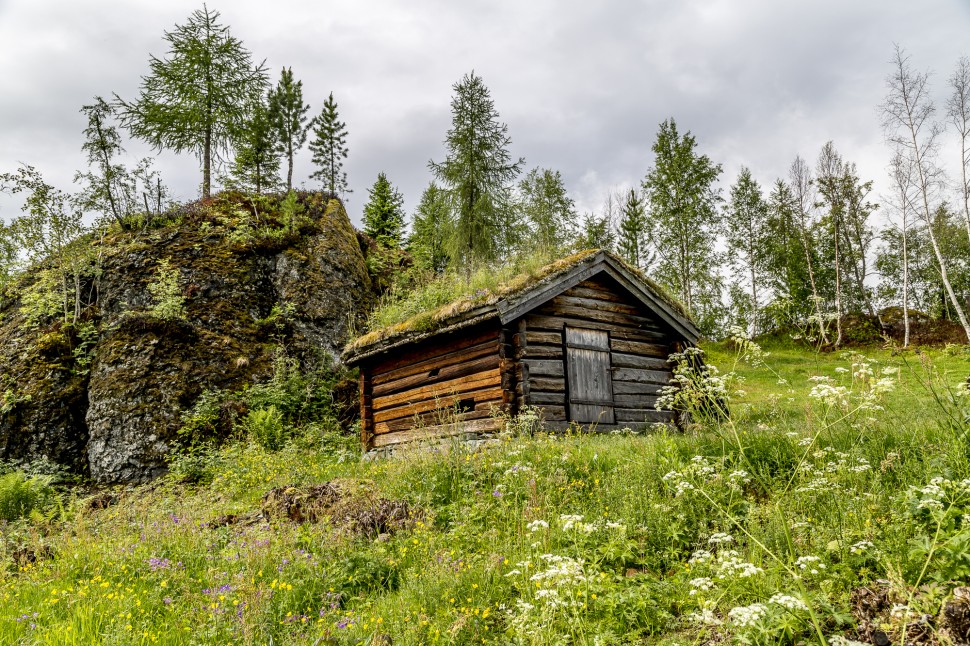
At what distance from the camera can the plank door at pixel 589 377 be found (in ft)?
39.8

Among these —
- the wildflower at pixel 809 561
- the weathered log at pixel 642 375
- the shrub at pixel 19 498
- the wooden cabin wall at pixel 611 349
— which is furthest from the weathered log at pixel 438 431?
the shrub at pixel 19 498

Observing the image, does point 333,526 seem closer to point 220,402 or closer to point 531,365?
point 531,365

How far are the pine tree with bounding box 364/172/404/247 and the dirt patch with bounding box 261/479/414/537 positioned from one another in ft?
98.0

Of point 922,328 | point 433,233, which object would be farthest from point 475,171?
point 922,328

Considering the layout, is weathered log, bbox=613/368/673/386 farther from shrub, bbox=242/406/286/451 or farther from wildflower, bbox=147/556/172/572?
wildflower, bbox=147/556/172/572

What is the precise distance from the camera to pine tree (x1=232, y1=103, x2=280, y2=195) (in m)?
25.9

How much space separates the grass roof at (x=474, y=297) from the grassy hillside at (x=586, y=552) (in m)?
4.01

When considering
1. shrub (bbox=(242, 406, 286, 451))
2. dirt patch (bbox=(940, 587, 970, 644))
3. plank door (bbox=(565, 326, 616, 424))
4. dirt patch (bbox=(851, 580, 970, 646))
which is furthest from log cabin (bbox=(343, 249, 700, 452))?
dirt patch (bbox=(940, 587, 970, 644))

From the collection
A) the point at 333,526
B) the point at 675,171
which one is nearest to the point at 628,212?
the point at 675,171

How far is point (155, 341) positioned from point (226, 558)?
13928 millimetres

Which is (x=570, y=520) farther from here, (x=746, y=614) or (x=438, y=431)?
(x=438, y=431)

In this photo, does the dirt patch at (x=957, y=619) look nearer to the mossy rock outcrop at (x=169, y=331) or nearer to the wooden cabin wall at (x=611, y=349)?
the wooden cabin wall at (x=611, y=349)

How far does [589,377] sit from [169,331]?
12.8 metres

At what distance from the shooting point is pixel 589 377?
41.1 ft
